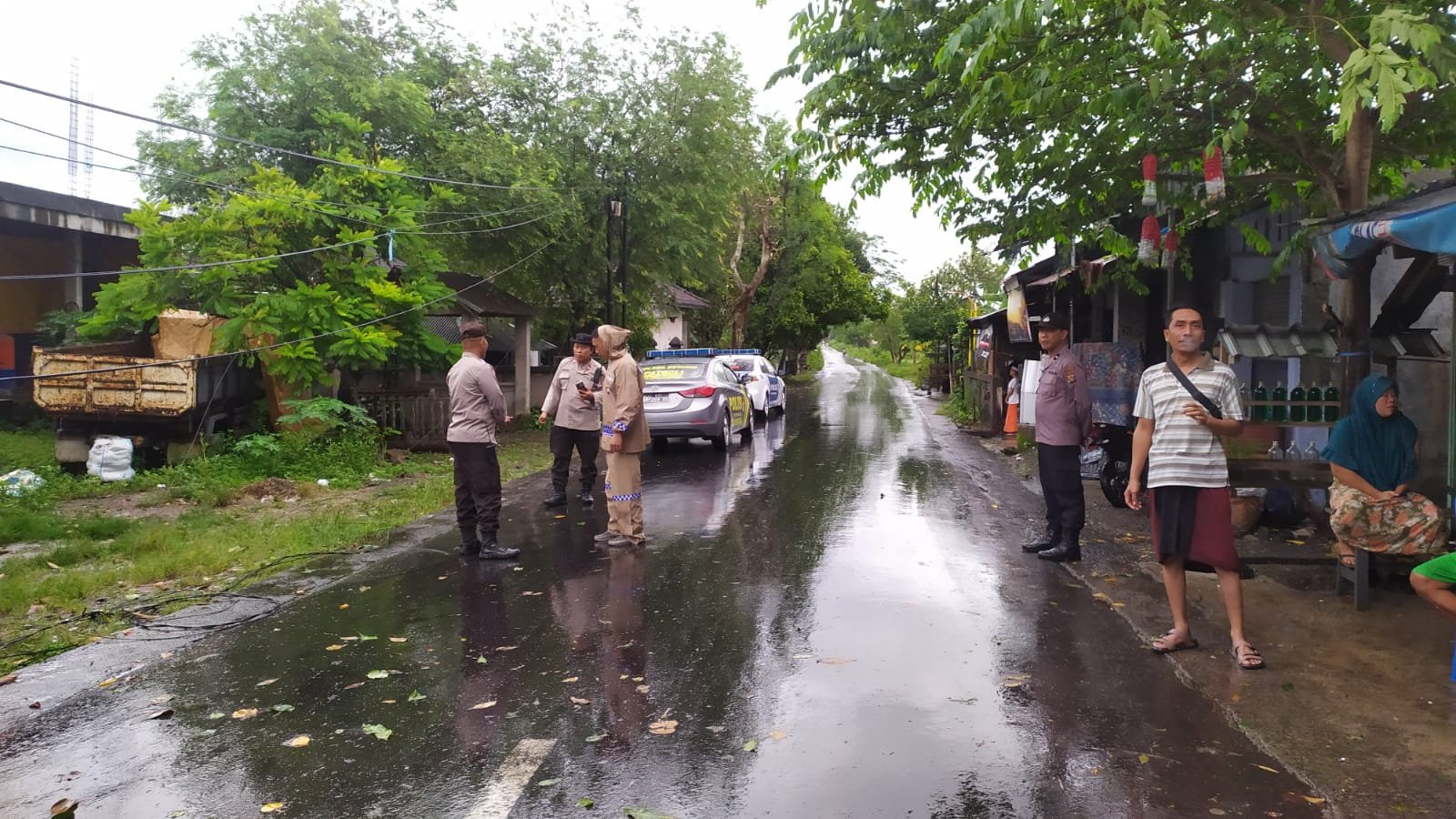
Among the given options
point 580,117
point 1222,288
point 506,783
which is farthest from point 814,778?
point 580,117

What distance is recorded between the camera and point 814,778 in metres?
3.84

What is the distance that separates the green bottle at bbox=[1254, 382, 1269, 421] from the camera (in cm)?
764

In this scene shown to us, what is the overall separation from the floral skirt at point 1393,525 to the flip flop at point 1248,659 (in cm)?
170

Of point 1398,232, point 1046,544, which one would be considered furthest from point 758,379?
point 1398,232

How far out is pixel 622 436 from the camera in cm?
815

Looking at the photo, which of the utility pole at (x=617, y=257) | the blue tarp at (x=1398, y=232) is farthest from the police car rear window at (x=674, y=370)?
the blue tarp at (x=1398, y=232)

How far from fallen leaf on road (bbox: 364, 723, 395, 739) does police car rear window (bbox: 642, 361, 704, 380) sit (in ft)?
36.9

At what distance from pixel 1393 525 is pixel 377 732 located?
20.4ft

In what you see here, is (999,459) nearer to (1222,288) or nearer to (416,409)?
(1222,288)

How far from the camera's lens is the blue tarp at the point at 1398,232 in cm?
498

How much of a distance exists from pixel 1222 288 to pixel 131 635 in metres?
13.1

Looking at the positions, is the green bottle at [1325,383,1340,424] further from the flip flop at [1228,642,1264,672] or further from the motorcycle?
the flip flop at [1228,642,1264,672]

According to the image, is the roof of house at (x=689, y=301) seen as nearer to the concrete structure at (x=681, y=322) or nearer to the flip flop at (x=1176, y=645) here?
the concrete structure at (x=681, y=322)

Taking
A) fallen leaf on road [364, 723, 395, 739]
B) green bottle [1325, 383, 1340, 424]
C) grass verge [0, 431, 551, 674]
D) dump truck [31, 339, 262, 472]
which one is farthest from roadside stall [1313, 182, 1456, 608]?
dump truck [31, 339, 262, 472]
